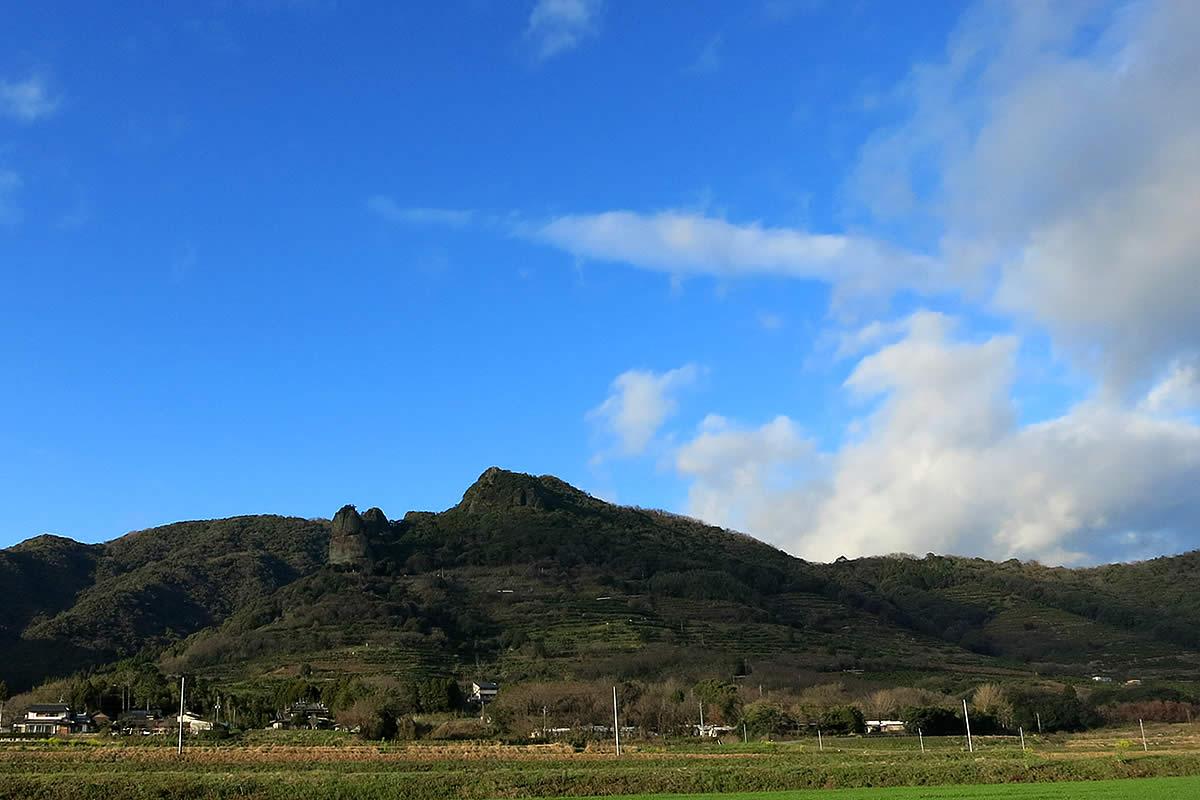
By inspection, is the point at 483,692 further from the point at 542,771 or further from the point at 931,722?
the point at 542,771

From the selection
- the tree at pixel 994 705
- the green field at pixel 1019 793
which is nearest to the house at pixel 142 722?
the green field at pixel 1019 793

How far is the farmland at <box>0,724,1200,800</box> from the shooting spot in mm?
49062

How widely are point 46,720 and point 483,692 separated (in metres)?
53.7

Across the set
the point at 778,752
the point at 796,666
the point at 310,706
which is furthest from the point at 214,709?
the point at 796,666

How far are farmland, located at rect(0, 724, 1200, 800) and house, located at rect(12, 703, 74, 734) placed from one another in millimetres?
31225

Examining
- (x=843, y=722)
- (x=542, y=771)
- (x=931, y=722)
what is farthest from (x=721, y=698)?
(x=542, y=771)

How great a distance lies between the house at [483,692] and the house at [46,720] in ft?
163

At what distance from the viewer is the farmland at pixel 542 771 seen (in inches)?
1932

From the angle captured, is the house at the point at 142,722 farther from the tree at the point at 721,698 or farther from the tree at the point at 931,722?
the tree at the point at 931,722

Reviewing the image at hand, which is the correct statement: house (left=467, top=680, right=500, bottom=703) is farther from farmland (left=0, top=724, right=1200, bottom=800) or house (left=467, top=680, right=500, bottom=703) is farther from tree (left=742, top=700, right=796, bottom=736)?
farmland (left=0, top=724, right=1200, bottom=800)

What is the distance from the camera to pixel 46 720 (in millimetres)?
114500

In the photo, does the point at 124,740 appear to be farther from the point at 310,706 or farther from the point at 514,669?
the point at 514,669

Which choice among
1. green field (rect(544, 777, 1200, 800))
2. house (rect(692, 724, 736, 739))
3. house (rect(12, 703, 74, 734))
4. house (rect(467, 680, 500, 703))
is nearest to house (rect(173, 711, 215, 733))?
house (rect(12, 703, 74, 734))

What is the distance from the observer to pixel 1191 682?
152 meters
